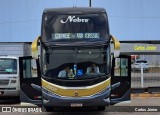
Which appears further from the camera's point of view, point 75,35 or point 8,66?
point 8,66

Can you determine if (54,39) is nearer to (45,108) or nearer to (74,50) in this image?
(74,50)

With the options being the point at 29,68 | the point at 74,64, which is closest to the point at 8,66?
the point at 29,68

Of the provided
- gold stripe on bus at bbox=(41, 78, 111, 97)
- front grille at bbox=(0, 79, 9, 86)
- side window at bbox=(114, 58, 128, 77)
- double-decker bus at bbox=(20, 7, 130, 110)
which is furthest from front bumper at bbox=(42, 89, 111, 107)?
front grille at bbox=(0, 79, 9, 86)

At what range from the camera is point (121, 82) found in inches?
569

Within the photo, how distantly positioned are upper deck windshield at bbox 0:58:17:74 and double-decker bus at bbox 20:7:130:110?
3386mm

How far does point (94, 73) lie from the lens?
13.3m

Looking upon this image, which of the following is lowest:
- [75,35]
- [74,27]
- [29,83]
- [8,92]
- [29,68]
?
[8,92]

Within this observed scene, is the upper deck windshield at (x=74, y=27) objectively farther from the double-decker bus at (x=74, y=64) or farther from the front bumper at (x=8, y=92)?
the front bumper at (x=8, y=92)

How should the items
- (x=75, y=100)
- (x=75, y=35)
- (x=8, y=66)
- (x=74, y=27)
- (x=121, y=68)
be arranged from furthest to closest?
1. (x=8, y=66)
2. (x=121, y=68)
3. (x=74, y=27)
4. (x=75, y=35)
5. (x=75, y=100)

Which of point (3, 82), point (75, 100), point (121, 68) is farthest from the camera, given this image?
point (3, 82)

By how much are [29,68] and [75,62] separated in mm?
2207

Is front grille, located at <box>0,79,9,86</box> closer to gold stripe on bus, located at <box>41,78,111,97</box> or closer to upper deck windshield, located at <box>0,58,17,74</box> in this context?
upper deck windshield, located at <box>0,58,17,74</box>

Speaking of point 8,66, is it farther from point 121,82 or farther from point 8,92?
point 121,82

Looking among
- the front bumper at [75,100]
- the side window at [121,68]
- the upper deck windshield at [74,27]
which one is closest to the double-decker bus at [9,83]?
the upper deck windshield at [74,27]
